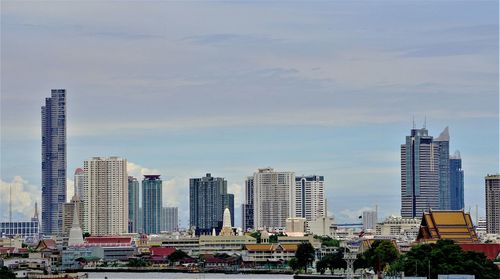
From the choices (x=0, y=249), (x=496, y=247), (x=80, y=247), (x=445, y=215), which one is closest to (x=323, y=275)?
(x=496, y=247)

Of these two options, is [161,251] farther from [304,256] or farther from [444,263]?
[444,263]

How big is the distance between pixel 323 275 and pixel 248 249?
52697 millimetres

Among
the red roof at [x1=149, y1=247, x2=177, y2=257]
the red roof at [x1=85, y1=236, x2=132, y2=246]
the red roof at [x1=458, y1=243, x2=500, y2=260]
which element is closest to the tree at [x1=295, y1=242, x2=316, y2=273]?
the red roof at [x1=458, y1=243, x2=500, y2=260]

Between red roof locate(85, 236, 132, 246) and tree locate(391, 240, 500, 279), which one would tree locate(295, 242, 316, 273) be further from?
red roof locate(85, 236, 132, 246)

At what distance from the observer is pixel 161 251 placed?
168375mm

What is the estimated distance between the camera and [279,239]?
173m

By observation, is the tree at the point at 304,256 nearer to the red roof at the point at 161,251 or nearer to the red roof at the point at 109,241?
the red roof at the point at 161,251

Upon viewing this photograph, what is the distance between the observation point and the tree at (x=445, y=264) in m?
74.8

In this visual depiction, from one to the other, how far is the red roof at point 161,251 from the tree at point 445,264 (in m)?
80.5

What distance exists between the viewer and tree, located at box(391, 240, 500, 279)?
2943 inches

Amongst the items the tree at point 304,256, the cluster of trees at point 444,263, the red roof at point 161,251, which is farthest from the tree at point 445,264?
the red roof at point 161,251

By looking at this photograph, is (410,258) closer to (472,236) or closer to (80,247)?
(472,236)

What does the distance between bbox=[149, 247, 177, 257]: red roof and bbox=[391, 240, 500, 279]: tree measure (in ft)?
264

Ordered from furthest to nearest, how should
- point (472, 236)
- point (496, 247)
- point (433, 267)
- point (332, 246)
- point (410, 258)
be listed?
1. point (332, 246)
2. point (472, 236)
3. point (496, 247)
4. point (410, 258)
5. point (433, 267)
